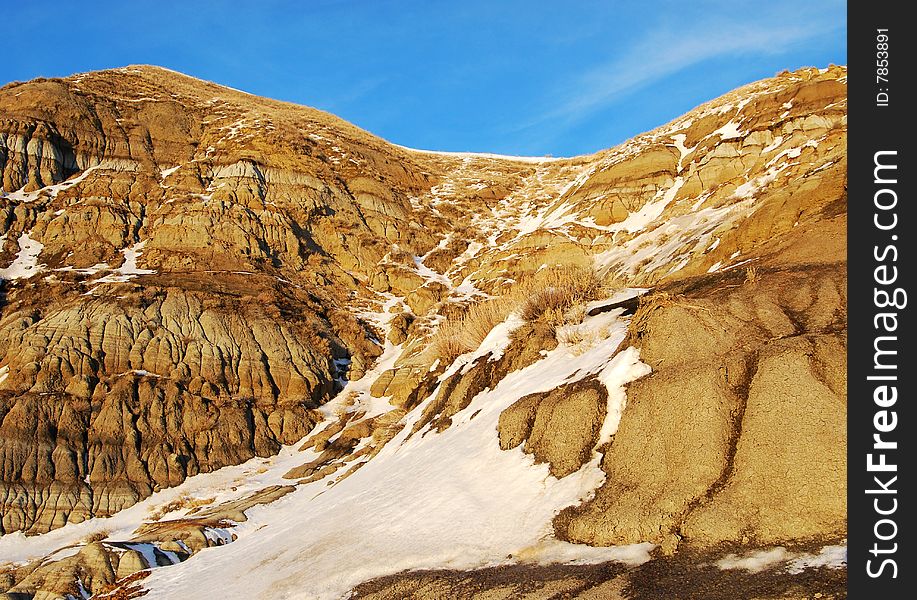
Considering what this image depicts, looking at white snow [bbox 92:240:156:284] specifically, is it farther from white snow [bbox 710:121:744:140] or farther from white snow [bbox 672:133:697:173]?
white snow [bbox 710:121:744:140]

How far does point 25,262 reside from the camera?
3503 cm

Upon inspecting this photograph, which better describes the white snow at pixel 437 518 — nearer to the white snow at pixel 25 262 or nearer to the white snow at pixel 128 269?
the white snow at pixel 128 269

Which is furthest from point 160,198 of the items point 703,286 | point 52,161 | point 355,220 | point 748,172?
point 703,286

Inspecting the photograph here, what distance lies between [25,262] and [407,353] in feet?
76.4

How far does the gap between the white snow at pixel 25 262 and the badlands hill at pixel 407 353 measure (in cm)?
18

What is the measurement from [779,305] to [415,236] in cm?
3875

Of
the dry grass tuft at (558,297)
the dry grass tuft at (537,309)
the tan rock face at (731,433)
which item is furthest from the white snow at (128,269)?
the tan rock face at (731,433)

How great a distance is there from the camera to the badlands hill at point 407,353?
6012 mm

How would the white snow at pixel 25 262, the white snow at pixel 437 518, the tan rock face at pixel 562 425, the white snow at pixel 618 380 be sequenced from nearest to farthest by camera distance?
the white snow at pixel 437 518 → the white snow at pixel 618 380 → the tan rock face at pixel 562 425 → the white snow at pixel 25 262

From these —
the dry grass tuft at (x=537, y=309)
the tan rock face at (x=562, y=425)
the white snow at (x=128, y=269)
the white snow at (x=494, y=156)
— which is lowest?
the tan rock face at (x=562, y=425)

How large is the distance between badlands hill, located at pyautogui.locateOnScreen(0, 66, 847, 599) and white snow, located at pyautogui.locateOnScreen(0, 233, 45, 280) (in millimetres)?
181

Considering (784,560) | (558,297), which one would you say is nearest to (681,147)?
(558,297)
